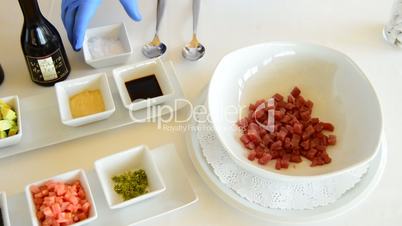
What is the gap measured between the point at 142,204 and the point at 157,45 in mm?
407

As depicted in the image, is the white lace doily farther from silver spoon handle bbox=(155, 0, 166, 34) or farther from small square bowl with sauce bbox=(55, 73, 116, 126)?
silver spoon handle bbox=(155, 0, 166, 34)

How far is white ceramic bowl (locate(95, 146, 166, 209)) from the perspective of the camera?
785 millimetres

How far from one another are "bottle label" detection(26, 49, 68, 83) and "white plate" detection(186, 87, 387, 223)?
334 mm

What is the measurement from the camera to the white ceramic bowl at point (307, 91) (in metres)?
0.84

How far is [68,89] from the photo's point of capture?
0.95m

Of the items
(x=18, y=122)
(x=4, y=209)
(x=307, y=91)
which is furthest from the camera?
(x=307, y=91)

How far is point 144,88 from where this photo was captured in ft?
3.16

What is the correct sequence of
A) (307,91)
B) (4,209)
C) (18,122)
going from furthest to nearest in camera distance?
(307,91)
(18,122)
(4,209)

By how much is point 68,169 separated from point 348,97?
56 cm

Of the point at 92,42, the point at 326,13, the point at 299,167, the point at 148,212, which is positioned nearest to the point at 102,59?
the point at 92,42

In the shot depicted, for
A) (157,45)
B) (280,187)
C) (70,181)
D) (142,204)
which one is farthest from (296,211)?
(157,45)

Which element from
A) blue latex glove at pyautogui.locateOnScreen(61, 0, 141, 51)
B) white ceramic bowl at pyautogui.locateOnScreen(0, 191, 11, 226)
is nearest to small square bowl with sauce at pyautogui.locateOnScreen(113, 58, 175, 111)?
blue latex glove at pyautogui.locateOnScreen(61, 0, 141, 51)

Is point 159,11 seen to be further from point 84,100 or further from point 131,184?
point 131,184

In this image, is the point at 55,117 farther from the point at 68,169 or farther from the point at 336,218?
the point at 336,218
